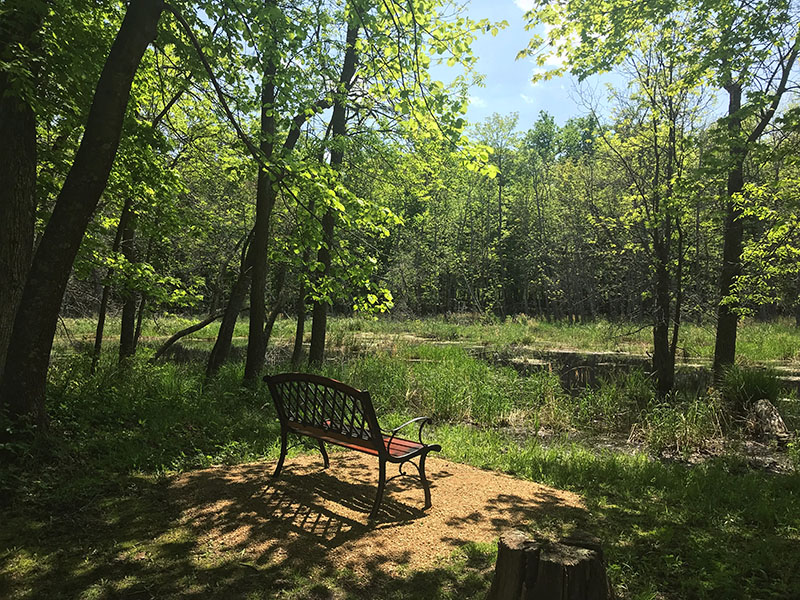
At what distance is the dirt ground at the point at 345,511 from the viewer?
3.38 metres

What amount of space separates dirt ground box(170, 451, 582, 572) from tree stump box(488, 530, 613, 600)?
1.48 meters

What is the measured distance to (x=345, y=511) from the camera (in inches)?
160

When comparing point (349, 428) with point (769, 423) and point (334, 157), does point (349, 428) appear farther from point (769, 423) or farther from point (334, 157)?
point (334, 157)

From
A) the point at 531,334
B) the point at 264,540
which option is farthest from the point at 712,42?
the point at 531,334

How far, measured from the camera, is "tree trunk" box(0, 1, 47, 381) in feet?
15.6

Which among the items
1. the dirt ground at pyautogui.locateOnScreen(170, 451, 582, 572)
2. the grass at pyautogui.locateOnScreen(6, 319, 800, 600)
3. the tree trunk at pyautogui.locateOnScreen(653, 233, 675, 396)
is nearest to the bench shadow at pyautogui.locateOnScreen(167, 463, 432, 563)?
the dirt ground at pyautogui.locateOnScreen(170, 451, 582, 572)

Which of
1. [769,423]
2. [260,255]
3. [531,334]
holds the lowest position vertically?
[769,423]

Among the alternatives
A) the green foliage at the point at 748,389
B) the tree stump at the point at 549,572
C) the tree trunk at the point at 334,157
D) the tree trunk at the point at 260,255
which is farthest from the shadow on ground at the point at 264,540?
the green foliage at the point at 748,389

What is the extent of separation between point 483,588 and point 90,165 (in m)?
4.34

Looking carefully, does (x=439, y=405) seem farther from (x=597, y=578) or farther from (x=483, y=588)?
(x=597, y=578)

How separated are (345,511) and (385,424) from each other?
3.34 m

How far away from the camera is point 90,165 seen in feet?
13.6

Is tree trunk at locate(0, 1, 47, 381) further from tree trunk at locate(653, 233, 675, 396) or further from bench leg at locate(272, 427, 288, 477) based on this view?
tree trunk at locate(653, 233, 675, 396)

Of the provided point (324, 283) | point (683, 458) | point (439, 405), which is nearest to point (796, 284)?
point (683, 458)
